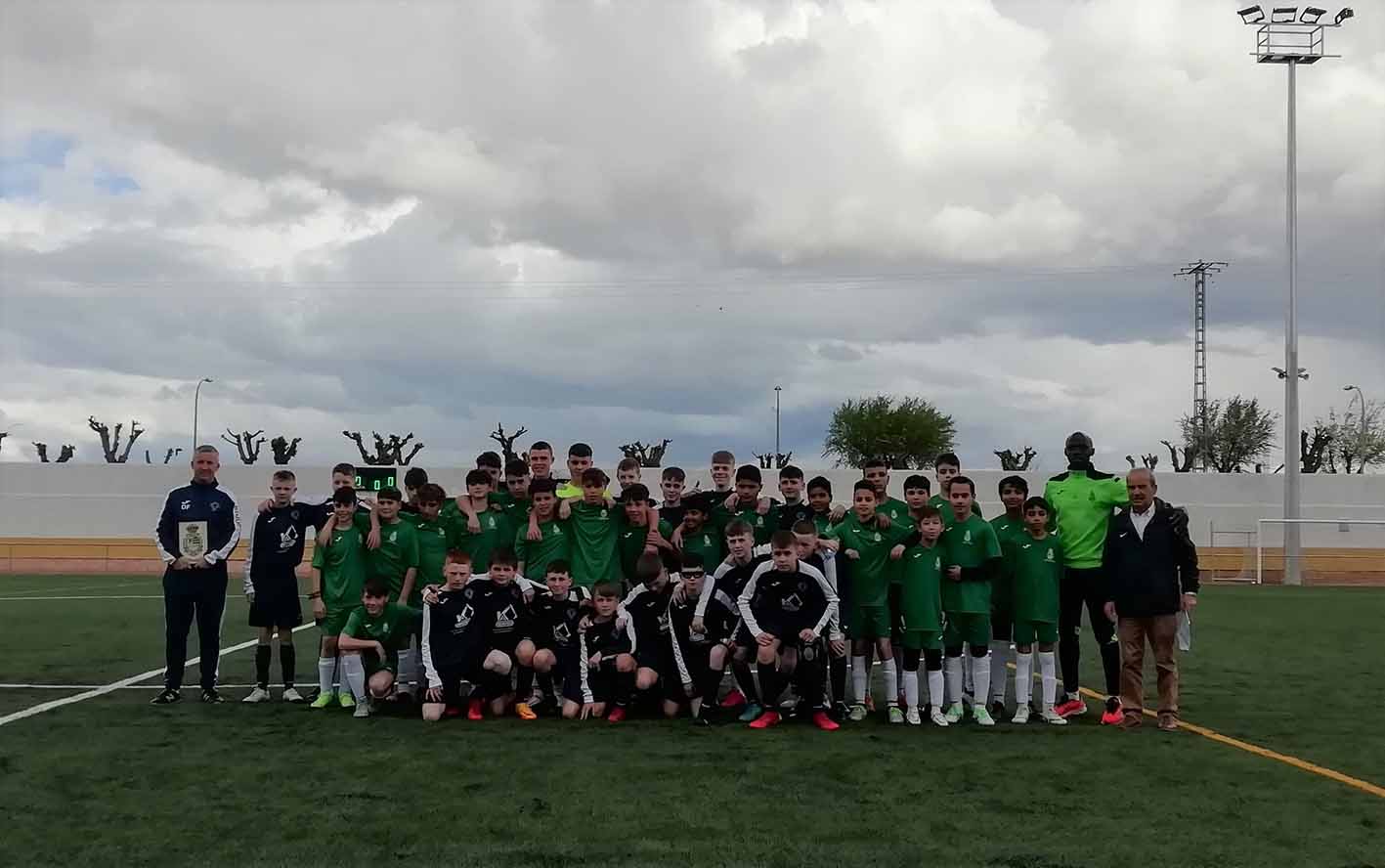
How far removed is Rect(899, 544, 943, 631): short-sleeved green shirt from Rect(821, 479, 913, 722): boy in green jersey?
0.41 ft

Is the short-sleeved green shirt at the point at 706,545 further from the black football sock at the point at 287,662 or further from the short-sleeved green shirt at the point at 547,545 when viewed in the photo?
the black football sock at the point at 287,662

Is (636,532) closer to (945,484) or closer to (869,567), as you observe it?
(869,567)

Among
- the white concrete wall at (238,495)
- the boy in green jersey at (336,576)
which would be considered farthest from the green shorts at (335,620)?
the white concrete wall at (238,495)

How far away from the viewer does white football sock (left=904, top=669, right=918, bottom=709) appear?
7.95m

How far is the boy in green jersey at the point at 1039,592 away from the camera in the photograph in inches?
319

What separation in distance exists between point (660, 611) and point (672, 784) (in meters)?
2.27

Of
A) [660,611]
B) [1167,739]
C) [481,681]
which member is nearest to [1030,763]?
[1167,739]

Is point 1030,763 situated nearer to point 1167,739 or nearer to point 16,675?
point 1167,739

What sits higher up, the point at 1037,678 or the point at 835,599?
the point at 835,599

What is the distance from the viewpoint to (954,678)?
8102 mm

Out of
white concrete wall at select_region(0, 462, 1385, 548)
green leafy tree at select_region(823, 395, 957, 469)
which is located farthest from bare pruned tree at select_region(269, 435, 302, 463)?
green leafy tree at select_region(823, 395, 957, 469)

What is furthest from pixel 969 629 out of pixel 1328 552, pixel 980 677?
pixel 1328 552

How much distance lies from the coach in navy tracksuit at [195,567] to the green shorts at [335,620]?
0.74 meters

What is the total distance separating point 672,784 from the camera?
19.9 ft
